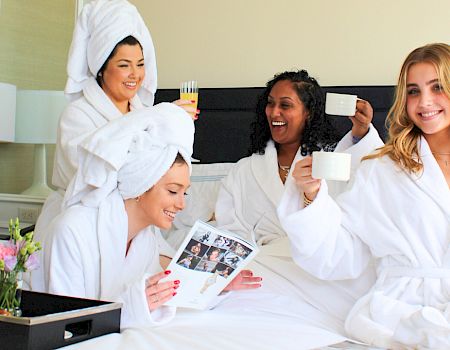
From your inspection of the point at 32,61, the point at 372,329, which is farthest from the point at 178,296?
the point at 32,61

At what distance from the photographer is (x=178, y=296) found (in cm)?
211

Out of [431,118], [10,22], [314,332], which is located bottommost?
[314,332]

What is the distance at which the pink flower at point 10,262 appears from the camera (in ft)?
5.65

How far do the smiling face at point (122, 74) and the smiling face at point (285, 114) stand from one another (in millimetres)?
578

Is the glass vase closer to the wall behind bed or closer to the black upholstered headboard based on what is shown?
the black upholstered headboard

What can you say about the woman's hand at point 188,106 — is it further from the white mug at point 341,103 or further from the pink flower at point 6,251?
the pink flower at point 6,251

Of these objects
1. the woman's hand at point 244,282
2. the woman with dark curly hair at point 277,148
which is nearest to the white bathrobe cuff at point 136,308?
the woman's hand at point 244,282

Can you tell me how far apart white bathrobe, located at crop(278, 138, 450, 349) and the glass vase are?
2.52ft

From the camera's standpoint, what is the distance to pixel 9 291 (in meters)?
1.76

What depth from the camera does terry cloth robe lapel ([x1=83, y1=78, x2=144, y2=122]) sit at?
3.00 metres

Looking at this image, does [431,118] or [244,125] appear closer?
[431,118]

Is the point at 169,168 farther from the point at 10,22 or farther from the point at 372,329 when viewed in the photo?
the point at 10,22

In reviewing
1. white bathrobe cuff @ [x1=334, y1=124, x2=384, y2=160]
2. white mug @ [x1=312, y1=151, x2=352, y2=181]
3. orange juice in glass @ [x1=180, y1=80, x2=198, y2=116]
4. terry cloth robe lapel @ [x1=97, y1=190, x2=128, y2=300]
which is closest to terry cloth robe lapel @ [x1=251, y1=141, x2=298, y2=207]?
white bathrobe cuff @ [x1=334, y1=124, x2=384, y2=160]

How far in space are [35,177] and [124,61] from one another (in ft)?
4.50
